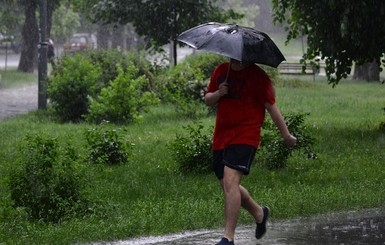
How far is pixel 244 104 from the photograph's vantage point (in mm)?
8078

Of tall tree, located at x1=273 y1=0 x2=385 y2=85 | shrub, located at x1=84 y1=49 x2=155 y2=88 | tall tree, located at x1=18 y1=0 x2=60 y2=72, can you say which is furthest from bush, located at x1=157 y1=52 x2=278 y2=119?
tall tree, located at x1=18 y1=0 x2=60 y2=72

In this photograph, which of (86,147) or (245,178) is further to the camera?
(86,147)

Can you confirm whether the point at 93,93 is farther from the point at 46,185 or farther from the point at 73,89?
the point at 46,185

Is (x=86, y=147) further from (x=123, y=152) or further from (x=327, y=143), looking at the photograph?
(x=327, y=143)

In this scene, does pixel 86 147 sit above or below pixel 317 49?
below

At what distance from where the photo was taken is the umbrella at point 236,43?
26.5 ft

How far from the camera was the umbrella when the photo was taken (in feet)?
26.5

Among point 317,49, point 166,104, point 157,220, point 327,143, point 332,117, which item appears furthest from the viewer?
point 166,104

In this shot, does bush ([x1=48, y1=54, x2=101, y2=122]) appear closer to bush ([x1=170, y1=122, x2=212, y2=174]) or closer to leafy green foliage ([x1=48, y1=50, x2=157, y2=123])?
leafy green foliage ([x1=48, y1=50, x2=157, y2=123])

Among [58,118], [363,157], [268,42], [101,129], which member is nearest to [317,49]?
[363,157]

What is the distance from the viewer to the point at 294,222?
960 cm

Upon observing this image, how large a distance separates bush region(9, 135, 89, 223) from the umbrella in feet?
6.02

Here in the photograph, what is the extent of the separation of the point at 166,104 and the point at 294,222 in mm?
15287

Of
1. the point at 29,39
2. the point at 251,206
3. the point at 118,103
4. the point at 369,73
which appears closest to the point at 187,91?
the point at 118,103
